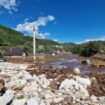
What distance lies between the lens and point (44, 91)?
55.2 ft

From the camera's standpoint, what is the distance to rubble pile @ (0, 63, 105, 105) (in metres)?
15.2

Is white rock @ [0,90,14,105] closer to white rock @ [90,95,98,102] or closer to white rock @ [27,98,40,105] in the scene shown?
white rock @ [27,98,40,105]

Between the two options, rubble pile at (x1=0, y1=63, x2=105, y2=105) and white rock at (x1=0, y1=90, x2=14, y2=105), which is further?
white rock at (x1=0, y1=90, x2=14, y2=105)

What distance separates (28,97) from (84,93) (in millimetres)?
3787

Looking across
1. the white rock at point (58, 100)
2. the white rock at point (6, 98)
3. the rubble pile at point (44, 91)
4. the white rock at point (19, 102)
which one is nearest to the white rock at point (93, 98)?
the rubble pile at point (44, 91)

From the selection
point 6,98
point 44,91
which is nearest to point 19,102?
point 6,98

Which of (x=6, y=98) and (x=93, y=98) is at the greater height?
(x=6, y=98)

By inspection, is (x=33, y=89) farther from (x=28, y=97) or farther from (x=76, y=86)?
(x=76, y=86)

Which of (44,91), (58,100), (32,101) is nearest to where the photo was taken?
(32,101)

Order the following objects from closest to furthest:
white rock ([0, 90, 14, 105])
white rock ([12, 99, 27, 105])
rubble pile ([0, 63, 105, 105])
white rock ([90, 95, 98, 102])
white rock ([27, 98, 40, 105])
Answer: white rock ([27, 98, 40, 105]) < white rock ([12, 99, 27, 105]) < rubble pile ([0, 63, 105, 105]) < white rock ([0, 90, 14, 105]) < white rock ([90, 95, 98, 102])

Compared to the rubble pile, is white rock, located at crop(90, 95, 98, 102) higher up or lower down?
lower down

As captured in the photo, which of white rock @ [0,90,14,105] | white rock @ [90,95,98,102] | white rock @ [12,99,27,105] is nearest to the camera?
white rock @ [12,99,27,105]

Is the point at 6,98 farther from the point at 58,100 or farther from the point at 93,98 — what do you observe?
the point at 93,98

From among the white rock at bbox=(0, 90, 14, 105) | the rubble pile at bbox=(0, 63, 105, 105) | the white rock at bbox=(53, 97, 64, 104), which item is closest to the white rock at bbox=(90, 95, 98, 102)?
the rubble pile at bbox=(0, 63, 105, 105)
